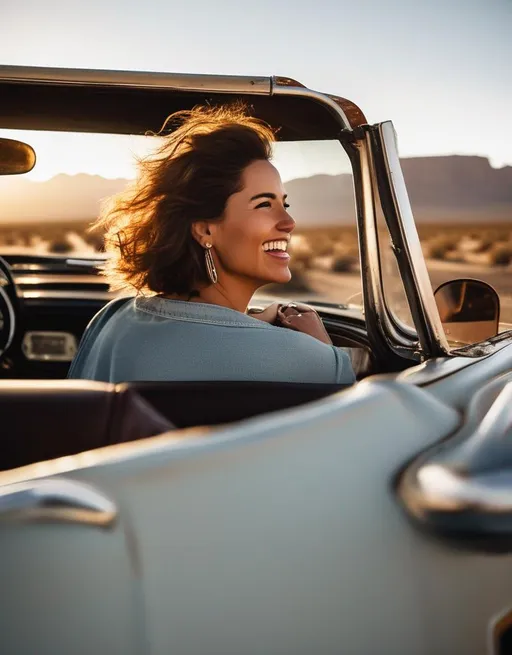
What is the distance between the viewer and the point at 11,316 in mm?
4422

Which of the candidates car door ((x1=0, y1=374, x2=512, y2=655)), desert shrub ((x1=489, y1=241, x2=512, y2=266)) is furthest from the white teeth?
desert shrub ((x1=489, y1=241, x2=512, y2=266))

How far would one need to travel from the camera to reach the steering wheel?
4402 millimetres

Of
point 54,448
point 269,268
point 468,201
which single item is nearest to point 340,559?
point 54,448

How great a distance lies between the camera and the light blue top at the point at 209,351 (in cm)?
195

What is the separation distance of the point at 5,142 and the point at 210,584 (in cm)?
258

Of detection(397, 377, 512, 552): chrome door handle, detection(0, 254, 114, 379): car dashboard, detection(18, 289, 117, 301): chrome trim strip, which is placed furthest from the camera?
detection(18, 289, 117, 301): chrome trim strip

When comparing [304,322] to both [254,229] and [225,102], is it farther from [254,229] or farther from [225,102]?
[225,102]

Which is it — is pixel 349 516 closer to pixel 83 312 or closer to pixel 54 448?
pixel 54 448

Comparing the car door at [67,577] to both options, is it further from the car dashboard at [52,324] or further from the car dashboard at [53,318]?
the car dashboard at [52,324]

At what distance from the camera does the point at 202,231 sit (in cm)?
267

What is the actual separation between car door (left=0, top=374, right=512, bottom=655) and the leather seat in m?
0.21

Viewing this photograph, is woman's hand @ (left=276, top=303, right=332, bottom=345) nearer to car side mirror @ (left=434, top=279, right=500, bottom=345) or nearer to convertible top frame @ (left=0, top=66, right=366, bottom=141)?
car side mirror @ (left=434, top=279, right=500, bottom=345)

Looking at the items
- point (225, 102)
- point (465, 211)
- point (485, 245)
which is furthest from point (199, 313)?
point (465, 211)

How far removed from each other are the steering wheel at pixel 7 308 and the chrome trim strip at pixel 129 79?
2.07 meters
